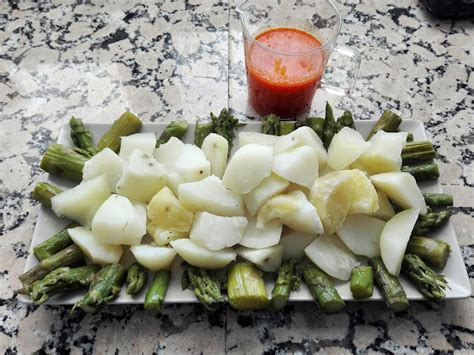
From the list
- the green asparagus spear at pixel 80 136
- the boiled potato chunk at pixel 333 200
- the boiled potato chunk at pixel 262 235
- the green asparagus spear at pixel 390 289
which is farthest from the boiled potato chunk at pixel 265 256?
the green asparagus spear at pixel 80 136

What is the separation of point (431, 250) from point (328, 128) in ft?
1.55

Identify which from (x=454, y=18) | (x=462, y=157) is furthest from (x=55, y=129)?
(x=454, y=18)

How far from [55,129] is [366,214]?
3.57ft

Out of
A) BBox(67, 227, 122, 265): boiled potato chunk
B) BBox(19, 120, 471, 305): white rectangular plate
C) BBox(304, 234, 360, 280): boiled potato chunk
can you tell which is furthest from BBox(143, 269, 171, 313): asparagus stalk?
BBox(304, 234, 360, 280): boiled potato chunk

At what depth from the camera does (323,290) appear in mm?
1200

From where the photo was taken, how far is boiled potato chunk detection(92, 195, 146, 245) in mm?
1233

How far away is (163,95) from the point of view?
185cm

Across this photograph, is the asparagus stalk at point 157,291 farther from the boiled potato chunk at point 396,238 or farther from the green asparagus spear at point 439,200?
the green asparagus spear at point 439,200

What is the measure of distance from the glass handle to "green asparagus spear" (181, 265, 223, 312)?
0.91 m

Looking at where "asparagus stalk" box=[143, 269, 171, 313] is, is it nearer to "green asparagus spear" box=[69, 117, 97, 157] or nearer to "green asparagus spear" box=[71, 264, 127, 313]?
"green asparagus spear" box=[71, 264, 127, 313]

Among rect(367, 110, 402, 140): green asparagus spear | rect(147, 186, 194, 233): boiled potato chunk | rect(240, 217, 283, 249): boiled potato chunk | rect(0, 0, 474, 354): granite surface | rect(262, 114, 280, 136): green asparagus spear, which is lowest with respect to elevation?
rect(0, 0, 474, 354): granite surface

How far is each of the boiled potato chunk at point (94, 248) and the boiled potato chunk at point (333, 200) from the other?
1.65 feet

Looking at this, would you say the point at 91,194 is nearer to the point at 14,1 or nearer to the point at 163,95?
the point at 163,95

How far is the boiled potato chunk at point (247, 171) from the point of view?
50.8 inches
